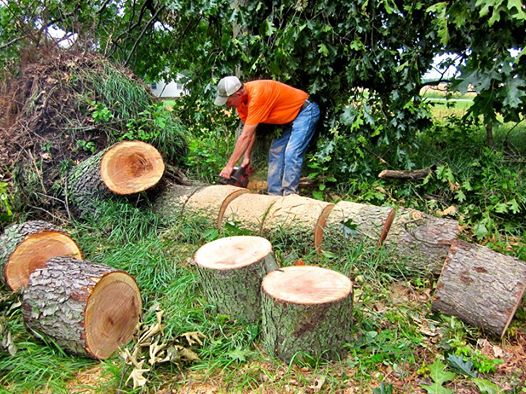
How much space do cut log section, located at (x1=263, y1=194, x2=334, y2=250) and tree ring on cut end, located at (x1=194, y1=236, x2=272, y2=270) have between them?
67 centimetres

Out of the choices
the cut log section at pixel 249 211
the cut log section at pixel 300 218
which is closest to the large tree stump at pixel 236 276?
the cut log section at pixel 300 218

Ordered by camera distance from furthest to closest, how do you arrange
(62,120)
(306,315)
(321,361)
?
(62,120), (321,361), (306,315)

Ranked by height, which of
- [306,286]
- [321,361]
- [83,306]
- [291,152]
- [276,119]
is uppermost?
[276,119]

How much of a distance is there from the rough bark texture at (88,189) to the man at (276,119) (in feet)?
4.00

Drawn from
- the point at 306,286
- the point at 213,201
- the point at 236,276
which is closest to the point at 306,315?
the point at 306,286

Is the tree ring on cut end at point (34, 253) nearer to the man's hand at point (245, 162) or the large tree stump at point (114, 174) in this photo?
the large tree stump at point (114, 174)

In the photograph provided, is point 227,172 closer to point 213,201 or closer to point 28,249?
point 213,201

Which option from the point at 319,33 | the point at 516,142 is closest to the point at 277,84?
the point at 319,33

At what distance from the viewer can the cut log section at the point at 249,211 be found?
385cm

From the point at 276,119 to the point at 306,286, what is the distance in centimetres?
269

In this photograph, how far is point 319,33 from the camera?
14.8 ft

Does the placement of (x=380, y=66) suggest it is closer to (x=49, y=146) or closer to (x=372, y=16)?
(x=372, y=16)

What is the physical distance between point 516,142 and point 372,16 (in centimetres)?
265

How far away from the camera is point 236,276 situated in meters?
2.73
